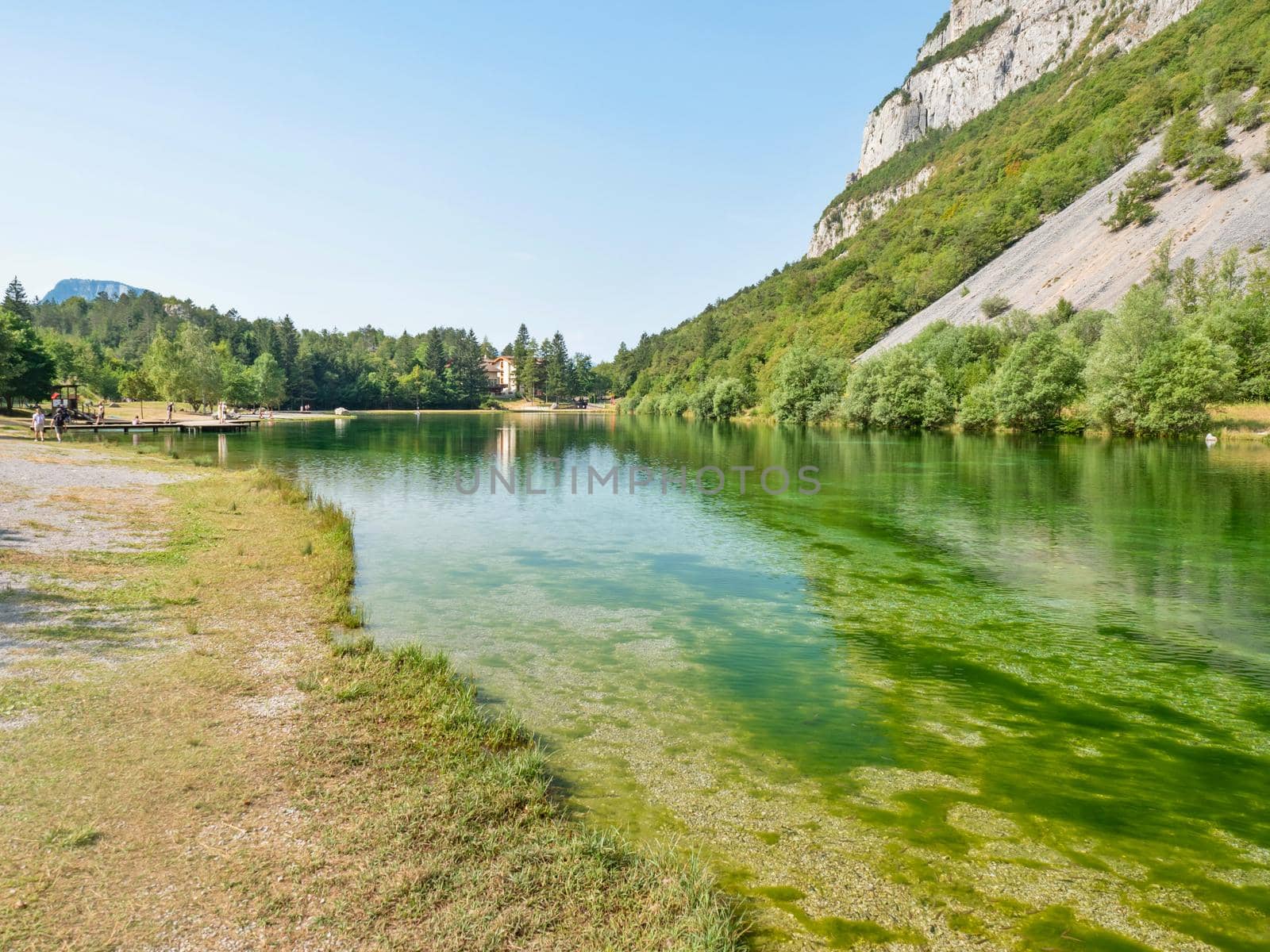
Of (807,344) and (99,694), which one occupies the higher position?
(807,344)

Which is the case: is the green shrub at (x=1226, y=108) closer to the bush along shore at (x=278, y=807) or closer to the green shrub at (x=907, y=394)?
the green shrub at (x=907, y=394)

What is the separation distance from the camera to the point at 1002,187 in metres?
143

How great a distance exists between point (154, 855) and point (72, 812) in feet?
3.59

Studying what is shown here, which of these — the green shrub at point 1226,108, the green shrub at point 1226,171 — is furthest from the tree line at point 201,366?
the green shrub at point 1226,108

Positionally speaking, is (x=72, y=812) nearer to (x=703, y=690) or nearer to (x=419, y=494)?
(x=703, y=690)

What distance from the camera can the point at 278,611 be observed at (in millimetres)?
12273

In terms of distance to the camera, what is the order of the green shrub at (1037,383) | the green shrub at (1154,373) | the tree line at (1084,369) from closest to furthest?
1. the green shrub at (1154,373)
2. the tree line at (1084,369)
3. the green shrub at (1037,383)

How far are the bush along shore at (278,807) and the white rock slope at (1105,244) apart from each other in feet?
323

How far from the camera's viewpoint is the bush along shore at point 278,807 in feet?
15.6

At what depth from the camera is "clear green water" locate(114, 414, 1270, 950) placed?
19.4ft

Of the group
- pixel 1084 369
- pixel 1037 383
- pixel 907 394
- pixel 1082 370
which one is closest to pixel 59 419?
pixel 907 394

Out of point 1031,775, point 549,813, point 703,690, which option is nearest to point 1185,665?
point 1031,775

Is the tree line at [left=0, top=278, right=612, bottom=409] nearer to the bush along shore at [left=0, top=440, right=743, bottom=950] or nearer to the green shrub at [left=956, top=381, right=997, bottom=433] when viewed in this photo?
the bush along shore at [left=0, top=440, right=743, bottom=950]

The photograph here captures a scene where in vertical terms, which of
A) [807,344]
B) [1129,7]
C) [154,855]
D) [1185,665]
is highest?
[1129,7]
